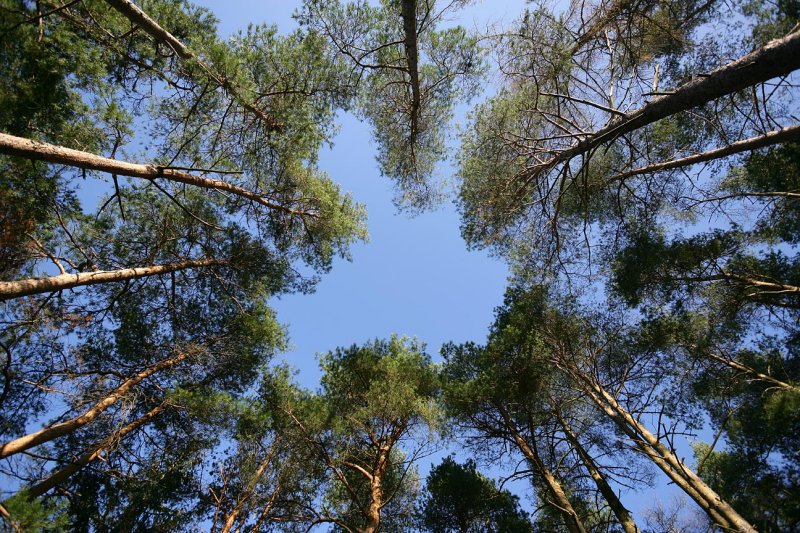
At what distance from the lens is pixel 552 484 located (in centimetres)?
700

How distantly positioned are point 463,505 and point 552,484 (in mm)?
3457

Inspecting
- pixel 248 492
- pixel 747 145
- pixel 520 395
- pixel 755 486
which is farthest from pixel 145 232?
pixel 755 486

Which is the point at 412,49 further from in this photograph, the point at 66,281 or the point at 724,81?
the point at 66,281

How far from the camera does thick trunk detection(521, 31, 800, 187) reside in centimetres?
364

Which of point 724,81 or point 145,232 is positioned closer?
point 724,81

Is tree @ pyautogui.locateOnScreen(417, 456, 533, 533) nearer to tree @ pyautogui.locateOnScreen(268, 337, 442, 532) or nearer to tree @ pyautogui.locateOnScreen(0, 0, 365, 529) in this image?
tree @ pyautogui.locateOnScreen(268, 337, 442, 532)

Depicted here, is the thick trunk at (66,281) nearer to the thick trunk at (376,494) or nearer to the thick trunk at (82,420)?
the thick trunk at (82,420)

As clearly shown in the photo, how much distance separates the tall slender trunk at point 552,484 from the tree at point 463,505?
196 centimetres

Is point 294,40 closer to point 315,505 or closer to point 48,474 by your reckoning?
point 48,474

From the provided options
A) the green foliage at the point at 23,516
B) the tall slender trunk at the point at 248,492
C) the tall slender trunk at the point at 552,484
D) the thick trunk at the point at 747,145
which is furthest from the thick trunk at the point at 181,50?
the tall slender trunk at the point at 552,484

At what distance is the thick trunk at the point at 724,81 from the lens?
11.9ft

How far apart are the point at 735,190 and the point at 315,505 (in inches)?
488

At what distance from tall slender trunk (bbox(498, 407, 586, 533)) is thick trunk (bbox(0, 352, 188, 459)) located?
279 inches

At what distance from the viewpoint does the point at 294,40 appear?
7.58 m
